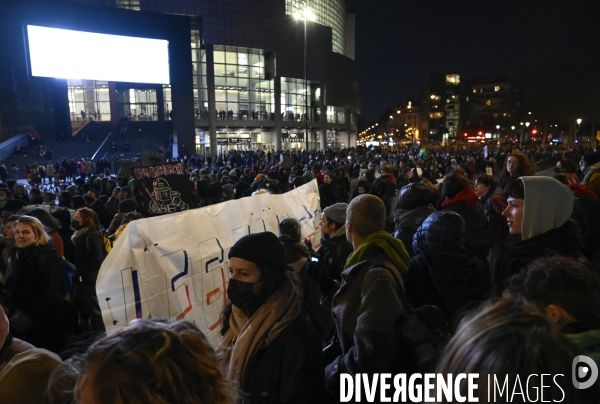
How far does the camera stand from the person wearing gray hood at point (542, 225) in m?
2.95

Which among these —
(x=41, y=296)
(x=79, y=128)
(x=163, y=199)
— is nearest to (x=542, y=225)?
(x=41, y=296)

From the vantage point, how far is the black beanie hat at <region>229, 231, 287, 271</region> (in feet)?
7.82

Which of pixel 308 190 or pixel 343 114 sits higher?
pixel 343 114

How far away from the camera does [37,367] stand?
1626 mm

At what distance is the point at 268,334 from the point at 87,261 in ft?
13.0

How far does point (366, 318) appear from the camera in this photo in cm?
223

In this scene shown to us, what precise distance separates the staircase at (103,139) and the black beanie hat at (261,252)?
120 feet

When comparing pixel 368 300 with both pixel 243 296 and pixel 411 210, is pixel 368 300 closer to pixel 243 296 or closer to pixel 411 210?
pixel 243 296

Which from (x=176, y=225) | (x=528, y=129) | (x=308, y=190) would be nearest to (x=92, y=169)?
(x=308, y=190)

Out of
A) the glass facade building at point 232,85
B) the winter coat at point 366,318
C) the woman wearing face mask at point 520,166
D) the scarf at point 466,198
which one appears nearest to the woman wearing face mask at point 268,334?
the winter coat at point 366,318

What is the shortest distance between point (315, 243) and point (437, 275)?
4600mm

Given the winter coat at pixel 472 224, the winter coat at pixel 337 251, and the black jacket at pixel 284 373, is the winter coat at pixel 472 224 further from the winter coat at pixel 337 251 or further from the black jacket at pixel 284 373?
the black jacket at pixel 284 373

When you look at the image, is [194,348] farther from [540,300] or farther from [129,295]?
[129,295]

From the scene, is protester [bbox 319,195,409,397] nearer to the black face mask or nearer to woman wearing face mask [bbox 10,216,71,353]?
the black face mask
